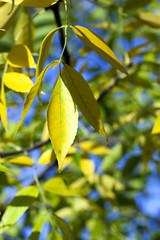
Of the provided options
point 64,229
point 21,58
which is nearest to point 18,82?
point 21,58

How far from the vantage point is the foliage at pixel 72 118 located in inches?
18.8

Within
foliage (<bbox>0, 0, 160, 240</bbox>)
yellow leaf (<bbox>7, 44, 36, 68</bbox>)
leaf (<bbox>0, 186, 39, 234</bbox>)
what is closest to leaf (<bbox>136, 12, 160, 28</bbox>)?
foliage (<bbox>0, 0, 160, 240</bbox>)

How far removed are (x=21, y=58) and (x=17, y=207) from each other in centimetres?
29

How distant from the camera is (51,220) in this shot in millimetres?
669

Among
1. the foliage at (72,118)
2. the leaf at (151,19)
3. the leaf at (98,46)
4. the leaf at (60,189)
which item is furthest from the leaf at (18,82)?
the leaf at (151,19)

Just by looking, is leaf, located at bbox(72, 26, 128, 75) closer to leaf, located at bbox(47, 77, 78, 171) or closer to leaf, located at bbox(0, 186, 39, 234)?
leaf, located at bbox(47, 77, 78, 171)

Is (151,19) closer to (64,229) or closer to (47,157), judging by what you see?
(47,157)

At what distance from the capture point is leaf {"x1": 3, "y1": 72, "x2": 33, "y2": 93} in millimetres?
536

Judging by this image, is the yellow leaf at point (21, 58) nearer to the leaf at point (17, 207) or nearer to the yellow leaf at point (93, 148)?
the leaf at point (17, 207)

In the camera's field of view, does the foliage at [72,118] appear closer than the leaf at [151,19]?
Yes

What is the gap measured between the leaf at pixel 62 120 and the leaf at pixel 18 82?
0.06m

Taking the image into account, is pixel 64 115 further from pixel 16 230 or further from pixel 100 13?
pixel 100 13

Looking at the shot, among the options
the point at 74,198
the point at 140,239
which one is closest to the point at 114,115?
the point at 74,198

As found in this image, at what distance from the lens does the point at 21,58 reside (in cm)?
57
